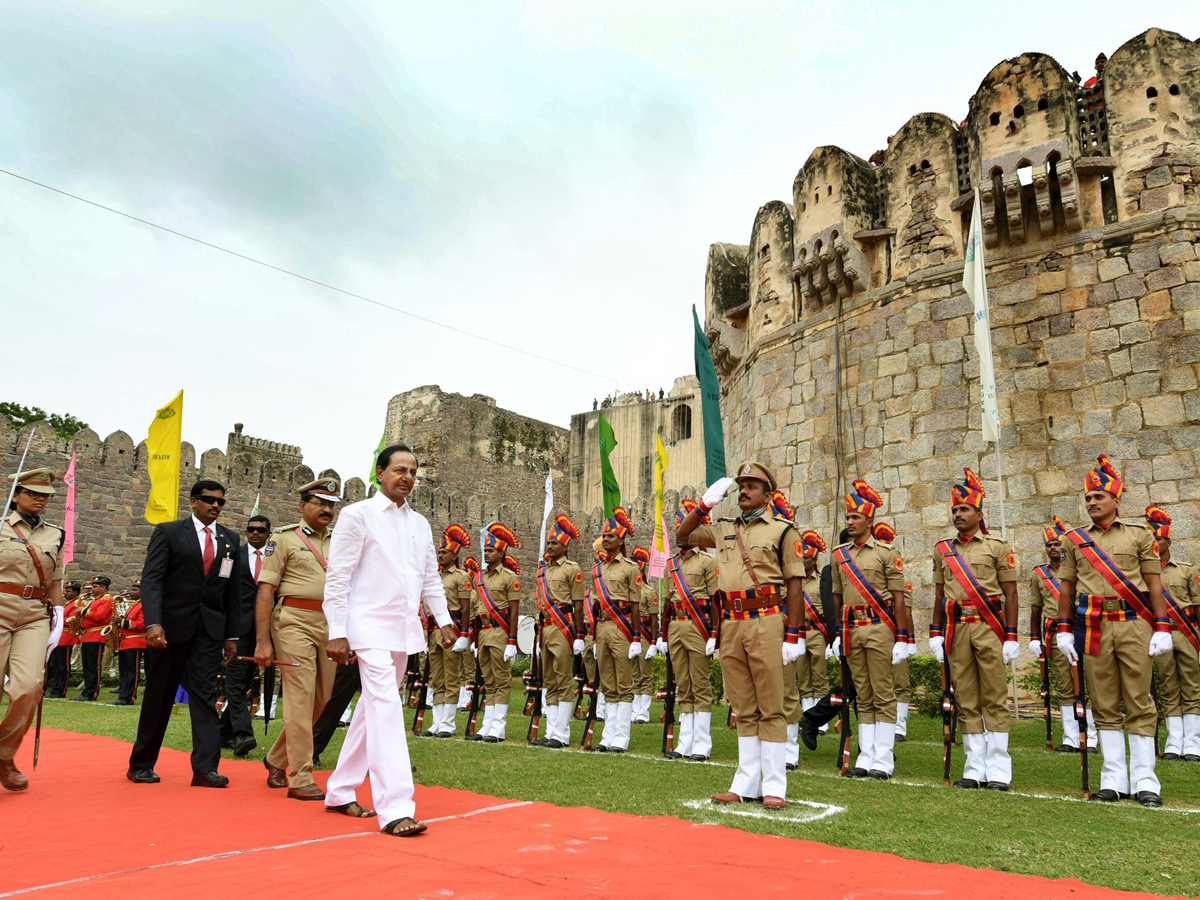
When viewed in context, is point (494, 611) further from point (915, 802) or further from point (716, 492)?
point (915, 802)

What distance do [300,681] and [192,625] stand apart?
1147mm

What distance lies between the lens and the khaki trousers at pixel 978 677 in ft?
20.7

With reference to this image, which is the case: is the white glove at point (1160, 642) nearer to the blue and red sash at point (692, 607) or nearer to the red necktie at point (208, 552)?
the blue and red sash at point (692, 607)

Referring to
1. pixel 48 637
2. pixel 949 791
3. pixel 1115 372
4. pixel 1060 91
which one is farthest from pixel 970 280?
pixel 48 637

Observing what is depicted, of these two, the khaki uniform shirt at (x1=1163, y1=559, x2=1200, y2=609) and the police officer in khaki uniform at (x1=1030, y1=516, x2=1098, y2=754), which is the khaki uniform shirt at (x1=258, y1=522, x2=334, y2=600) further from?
the khaki uniform shirt at (x1=1163, y1=559, x2=1200, y2=609)

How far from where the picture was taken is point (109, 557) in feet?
58.6

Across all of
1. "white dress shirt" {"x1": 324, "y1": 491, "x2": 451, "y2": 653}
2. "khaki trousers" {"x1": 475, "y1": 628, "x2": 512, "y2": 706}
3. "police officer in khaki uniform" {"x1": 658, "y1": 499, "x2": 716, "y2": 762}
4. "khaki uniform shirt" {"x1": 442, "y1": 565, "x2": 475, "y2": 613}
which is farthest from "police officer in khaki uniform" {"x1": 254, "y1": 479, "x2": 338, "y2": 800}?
"khaki uniform shirt" {"x1": 442, "y1": 565, "x2": 475, "y2": 613}

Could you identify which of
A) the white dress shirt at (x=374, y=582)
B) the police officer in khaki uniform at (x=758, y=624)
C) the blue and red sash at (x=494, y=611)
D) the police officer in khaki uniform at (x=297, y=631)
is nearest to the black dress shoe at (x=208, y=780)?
the police officer in khaki uniform at (x=297, y=631)

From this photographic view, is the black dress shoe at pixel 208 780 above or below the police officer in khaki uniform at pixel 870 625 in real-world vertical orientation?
below

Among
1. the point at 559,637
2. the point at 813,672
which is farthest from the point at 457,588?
the point at 813,672

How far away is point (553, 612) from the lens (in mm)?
9008

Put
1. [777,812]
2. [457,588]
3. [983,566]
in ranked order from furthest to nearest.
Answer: [457,588], [983,566], [777,812]

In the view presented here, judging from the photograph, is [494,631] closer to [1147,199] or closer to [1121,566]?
[1121,566]

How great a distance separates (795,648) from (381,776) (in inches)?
105
